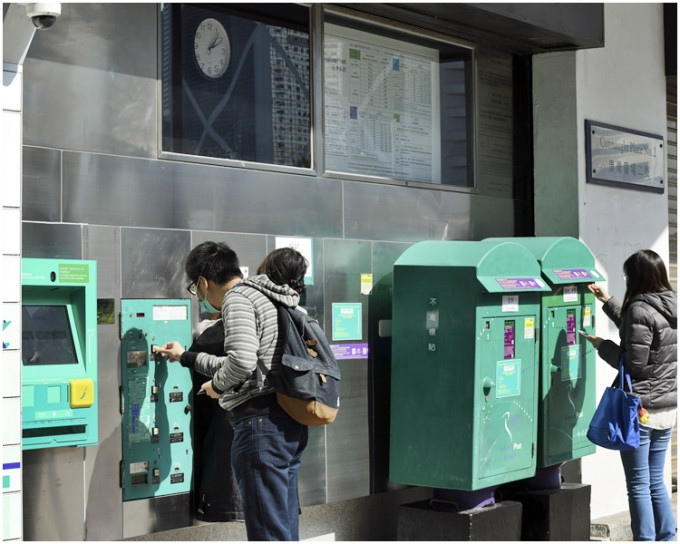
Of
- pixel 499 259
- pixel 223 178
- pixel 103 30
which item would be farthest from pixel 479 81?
pixel 103 30

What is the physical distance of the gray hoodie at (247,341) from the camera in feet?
14.3

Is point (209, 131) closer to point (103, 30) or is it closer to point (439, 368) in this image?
point (103, 30)

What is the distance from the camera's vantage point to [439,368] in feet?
18.5

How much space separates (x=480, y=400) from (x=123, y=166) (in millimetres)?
2387

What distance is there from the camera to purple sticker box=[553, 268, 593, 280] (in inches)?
241

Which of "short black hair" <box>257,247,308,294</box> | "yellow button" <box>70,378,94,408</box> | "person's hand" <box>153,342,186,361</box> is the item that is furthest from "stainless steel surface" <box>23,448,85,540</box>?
"short black hair" <box>257,247,308,294</box>

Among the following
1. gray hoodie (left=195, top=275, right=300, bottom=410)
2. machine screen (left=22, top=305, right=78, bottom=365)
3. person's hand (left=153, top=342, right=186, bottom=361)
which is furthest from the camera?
person's hand (left=153, top=342, right=186, bottom=361)

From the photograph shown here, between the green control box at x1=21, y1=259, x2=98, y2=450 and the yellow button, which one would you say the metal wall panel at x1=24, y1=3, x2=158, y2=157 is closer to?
the green control box at x1=21, y1=259, x2=98, y2=450

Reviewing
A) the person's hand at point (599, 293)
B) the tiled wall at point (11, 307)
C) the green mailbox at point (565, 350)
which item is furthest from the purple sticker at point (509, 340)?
the tiled wall at point (11, 307)

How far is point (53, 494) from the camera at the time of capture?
15.3ft

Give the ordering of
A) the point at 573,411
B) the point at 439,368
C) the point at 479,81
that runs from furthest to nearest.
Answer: the point at 479,81, the point at 573,411, the point at 439,368

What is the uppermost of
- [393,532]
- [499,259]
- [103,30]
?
[103,30]

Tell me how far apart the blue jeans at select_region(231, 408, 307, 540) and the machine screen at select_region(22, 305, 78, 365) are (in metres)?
0.91

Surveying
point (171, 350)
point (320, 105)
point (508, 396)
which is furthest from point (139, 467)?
point (320, 105)
